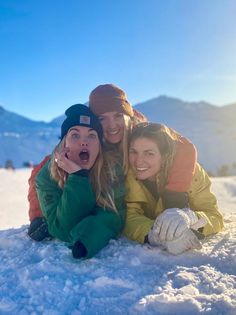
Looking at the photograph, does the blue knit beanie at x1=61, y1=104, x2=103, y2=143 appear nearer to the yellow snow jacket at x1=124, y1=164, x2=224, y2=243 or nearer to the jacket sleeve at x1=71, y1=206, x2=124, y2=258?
the yellow snow jacket at x1=124, y1=164, x2=224, y2=243

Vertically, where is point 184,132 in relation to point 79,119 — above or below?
above

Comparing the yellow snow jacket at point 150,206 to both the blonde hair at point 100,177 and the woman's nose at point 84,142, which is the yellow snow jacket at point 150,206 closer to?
the blonde hair at point 100,177

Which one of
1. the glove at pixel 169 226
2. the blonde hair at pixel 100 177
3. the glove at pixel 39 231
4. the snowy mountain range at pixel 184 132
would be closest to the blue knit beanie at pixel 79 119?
the blonde hair at pixel 100 177

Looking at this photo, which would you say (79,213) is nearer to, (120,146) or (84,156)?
(84,156)

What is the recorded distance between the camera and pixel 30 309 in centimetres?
184

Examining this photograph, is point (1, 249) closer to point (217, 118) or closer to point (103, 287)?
point (103, 287)

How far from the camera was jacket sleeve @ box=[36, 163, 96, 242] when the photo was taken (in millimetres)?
2518

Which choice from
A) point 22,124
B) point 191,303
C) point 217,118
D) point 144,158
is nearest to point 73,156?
point 144,158

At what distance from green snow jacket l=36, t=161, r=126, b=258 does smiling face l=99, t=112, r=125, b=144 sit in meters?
0.56

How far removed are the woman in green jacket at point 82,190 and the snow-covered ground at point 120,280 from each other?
0.12 metres

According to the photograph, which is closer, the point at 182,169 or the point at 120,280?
the point at 120,280

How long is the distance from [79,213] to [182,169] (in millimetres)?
878

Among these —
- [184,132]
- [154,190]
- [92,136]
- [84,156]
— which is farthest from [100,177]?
[184,132]

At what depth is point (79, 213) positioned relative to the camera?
256 centimetres
